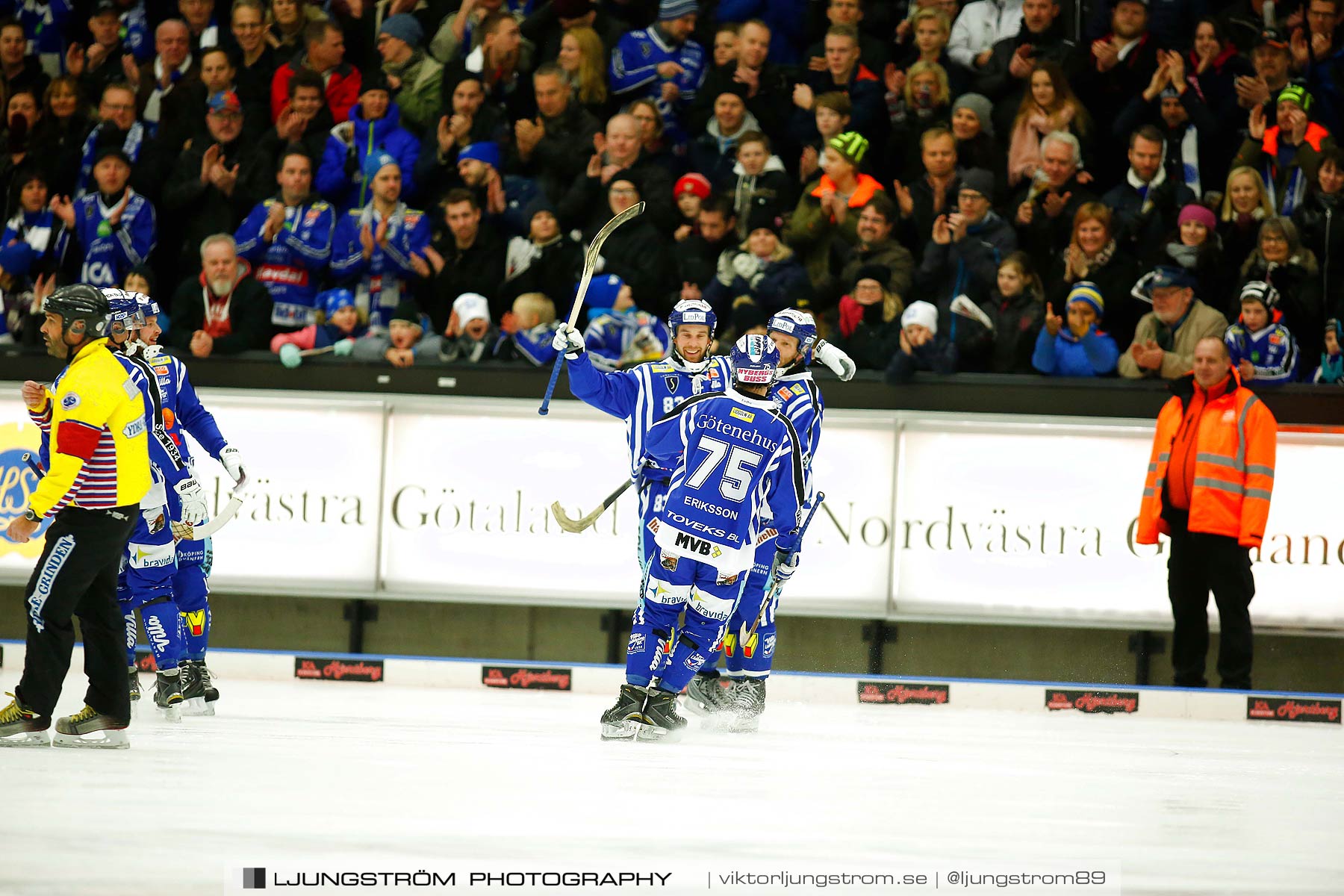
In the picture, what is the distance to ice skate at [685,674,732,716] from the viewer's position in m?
8.14

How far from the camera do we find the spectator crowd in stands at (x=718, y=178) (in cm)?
1054

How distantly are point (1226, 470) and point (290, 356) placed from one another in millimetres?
6097

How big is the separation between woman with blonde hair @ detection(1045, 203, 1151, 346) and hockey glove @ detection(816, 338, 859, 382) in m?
2.82

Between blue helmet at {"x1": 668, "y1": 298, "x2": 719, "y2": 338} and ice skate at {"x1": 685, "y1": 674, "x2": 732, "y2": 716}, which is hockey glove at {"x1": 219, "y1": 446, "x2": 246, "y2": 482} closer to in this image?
blue helmet at {"x1": 668, "y1": 298, "x2": 719, "y2": 338}

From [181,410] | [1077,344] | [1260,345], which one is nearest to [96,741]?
[181,410]

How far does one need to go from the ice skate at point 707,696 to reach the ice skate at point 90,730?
2.90 meters

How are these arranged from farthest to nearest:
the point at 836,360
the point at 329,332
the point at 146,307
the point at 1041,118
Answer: the point at 1041,118 < the point at 329,332 < the point at 836,360 < the point at 146,307

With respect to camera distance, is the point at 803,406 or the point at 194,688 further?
the point at 803,406

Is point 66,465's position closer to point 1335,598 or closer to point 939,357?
point 939,357

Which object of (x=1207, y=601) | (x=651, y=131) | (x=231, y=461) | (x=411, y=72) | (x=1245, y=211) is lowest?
(x=1207, y=601)

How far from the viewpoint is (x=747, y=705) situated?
7965 mm

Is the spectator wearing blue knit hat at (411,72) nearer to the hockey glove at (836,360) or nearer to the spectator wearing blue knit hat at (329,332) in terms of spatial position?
the spectator wearing blue knit hat at (329,332)

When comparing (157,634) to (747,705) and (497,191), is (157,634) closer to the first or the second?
(747,705)

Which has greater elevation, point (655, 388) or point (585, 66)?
point (585, 66)
